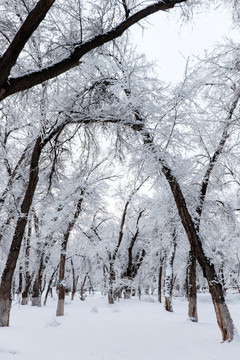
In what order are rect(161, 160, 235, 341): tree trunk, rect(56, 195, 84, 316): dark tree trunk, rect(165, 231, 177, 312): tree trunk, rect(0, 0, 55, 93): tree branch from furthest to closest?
rect(56, 195, 84, 316): dark tree trunk → rect(165, 231, 177, 312): tree trunk → rect(161, 160, 235, 341): tree trunk → rect(0, 0, 55, 93): tree branch

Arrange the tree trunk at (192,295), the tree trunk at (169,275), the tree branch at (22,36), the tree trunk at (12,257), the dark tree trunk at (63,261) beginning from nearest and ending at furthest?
1. the tree branch at (22,36)
2. the tree trunk at (12,257)
3. the tree trunk at (192,295)
4. the tree trunk at (169,275)
5. the dark tree trunk at (63,261)

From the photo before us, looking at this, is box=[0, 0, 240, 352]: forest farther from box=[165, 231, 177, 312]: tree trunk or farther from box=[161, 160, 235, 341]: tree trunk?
box=[165, 231, 177, 312]: tree trunk

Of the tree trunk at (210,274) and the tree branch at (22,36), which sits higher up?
the tree branch at (22,36)

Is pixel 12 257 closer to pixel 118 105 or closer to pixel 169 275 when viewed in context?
pixel 118 105

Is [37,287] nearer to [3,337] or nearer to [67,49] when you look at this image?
[3,337]

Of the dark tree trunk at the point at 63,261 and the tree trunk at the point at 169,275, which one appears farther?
the dark tree trunk at the point at 63,261

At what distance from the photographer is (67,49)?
4.14 meters

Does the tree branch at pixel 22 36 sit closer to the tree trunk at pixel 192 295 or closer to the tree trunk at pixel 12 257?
the tree trunk at pixel 12 257

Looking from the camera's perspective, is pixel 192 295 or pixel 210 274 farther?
pixel 192 295

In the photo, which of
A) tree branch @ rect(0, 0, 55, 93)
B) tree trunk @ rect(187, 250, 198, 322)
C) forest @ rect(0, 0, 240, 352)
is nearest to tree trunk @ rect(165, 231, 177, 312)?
tree trunk @ rect(187, 250, 198, 322)

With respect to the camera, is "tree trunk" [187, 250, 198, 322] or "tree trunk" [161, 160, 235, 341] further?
"tree trunk" [187, 250, 198, 322]

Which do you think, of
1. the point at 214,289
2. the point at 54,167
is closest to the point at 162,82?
Result: the point at 54,167

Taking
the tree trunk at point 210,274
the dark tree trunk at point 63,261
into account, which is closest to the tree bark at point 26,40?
the tree trunk at point 210,274

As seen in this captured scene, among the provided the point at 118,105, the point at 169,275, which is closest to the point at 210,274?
the point at 118,105
